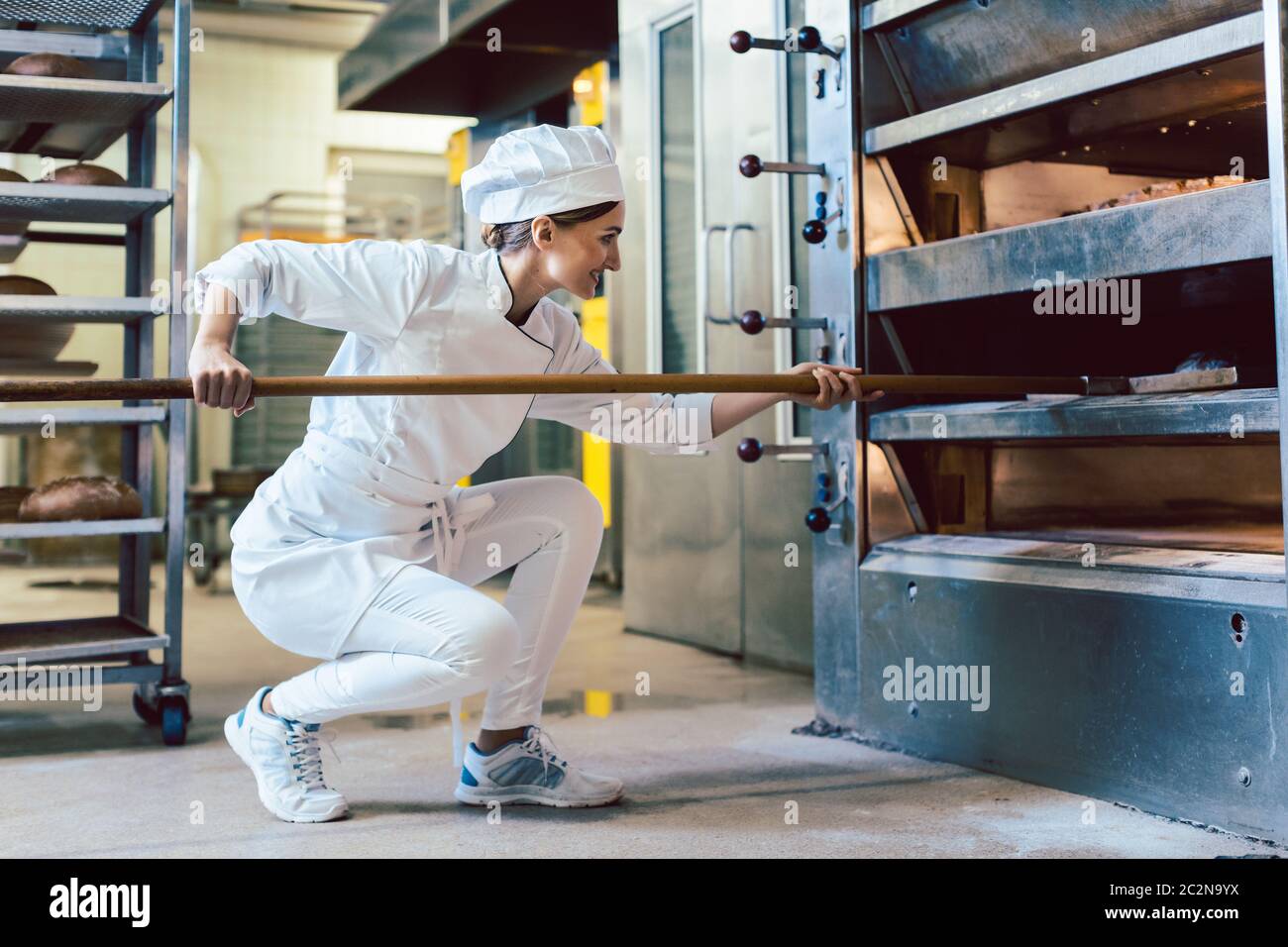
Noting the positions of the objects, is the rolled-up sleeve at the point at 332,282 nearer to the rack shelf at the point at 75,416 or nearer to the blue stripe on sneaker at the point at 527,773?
the blue stripe on sneaker at the point at 527,773

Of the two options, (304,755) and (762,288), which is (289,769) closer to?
(304,755)

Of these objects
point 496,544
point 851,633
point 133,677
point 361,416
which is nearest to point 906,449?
point 851,633

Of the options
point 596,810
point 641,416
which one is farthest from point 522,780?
point 641,416

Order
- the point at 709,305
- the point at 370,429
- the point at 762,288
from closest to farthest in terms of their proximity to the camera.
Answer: the point at 370,429, the point at 762,288, the point at 709,305

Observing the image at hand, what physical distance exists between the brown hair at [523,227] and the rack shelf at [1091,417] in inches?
34.6

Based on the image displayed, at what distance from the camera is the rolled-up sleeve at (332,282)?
2088 millimetres

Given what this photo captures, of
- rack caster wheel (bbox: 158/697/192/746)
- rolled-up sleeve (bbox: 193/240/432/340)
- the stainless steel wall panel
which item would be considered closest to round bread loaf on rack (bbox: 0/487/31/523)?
rack caster wheel (bbox: 158/697/192/746)

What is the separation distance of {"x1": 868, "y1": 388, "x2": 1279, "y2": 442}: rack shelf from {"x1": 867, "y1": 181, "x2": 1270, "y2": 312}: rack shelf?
0.22m

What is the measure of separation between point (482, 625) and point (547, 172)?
2.49 feet

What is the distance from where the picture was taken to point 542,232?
221 cm

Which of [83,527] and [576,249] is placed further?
[83,527]
